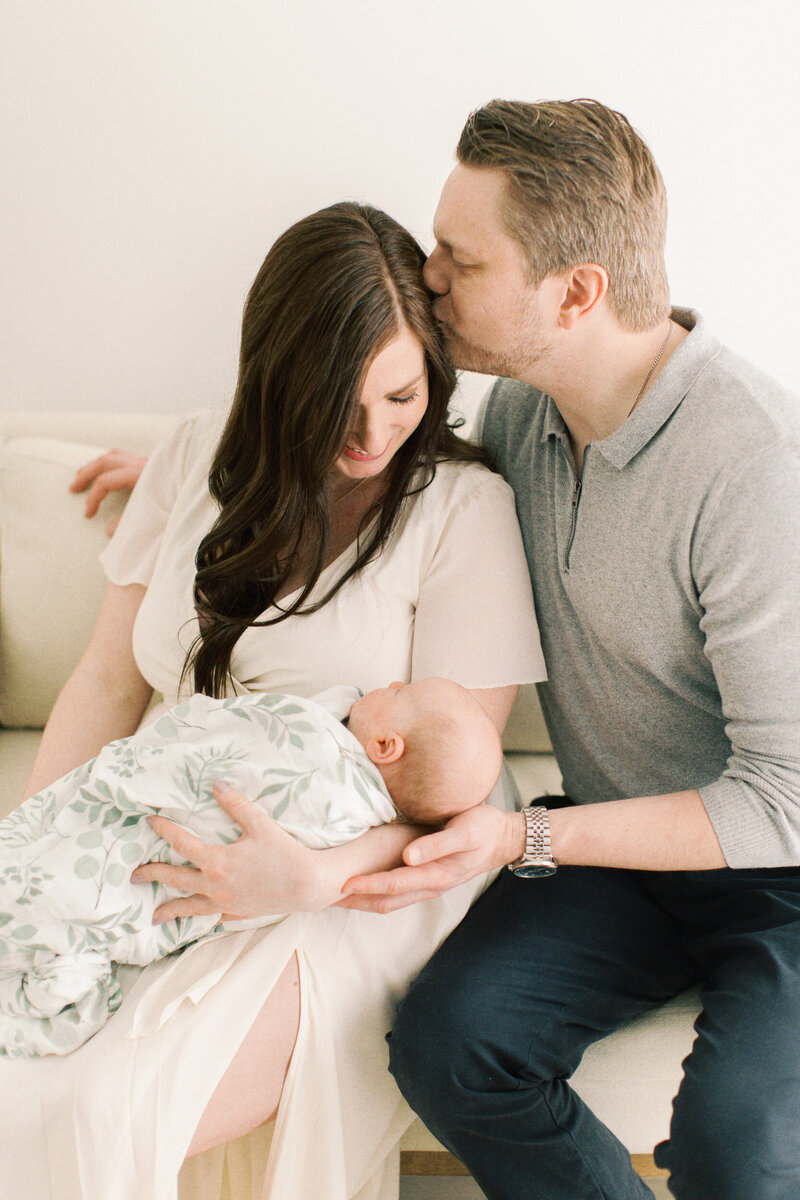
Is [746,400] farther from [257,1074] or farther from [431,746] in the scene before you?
[257,1074]

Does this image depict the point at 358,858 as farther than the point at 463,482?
No

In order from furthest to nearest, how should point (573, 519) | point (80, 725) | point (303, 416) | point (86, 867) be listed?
point (80, 725) < point (573, 519) < point (303, 416) < point (86, 867)

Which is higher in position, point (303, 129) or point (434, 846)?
point (303, 129)

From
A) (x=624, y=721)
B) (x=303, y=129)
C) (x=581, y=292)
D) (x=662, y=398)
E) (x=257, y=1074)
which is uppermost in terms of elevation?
(x=303, y=129)

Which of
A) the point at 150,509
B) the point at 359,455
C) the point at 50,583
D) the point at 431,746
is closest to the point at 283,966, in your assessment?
the point at 431,746

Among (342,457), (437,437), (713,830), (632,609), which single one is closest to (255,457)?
(342,457)

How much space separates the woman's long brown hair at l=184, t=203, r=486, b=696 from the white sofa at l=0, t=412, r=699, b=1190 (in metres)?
0.42

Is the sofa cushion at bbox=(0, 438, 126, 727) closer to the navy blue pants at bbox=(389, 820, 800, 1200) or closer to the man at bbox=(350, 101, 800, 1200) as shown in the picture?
the man at bbox=(350, 101, 800, 1200)

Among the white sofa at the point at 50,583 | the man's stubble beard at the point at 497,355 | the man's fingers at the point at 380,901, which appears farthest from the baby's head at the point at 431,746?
the white sofa at the point at 50,583

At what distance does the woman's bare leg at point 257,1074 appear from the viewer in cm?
109

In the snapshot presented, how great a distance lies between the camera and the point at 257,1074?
1.10 metres

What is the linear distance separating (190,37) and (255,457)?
0.93 metres

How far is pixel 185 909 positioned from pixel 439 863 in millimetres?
329

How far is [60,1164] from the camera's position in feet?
3.29
